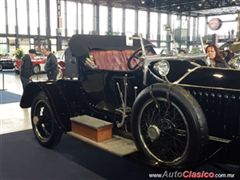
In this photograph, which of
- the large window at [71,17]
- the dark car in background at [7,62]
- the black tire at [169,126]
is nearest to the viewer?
the black tire at [169,126]

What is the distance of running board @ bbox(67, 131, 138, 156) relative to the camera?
2.77 m

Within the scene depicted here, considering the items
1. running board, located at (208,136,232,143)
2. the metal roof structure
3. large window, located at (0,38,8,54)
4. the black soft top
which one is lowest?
running board, located at (208,136,232,143)

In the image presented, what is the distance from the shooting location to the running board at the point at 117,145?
9.08ft

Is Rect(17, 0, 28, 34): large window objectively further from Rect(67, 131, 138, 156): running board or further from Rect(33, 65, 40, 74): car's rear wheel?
Rect(67, 131, 138, 156): running board

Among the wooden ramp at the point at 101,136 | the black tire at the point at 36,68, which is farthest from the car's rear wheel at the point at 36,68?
the wooden ramp at the point at 101,136

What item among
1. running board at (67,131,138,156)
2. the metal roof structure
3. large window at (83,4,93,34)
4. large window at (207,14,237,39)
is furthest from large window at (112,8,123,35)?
running board at (67,131,138,156)

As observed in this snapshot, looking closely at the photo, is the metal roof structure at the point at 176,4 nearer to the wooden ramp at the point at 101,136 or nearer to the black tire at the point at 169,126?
the wooden ramp at the point at 101,136

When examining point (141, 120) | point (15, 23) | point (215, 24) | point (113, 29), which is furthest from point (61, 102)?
point (113, 29)

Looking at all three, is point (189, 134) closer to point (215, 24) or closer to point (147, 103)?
point (147, 103)

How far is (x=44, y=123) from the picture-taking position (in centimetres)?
412

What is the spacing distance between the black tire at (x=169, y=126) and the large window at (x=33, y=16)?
873 inches

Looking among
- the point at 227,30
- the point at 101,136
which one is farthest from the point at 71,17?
the point at 101,136

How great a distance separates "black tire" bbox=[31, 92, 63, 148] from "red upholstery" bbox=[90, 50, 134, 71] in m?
0.84

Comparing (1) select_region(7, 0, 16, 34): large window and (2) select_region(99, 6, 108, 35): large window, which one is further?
(2) select_region(99, 6, 108, 35): large window
